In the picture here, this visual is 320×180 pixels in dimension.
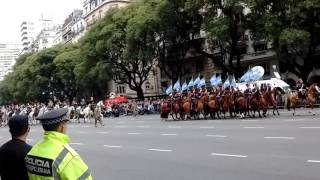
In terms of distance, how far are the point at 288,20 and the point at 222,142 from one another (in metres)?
29.4

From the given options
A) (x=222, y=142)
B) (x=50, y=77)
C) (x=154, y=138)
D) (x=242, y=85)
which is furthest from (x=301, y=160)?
(x=50, y=77)

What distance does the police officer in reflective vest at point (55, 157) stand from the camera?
400cm

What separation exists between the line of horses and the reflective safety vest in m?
24.8

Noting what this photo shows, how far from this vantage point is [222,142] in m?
17.0

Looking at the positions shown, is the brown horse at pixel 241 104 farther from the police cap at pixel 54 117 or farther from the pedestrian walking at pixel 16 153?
the police cap at pixel 54 117

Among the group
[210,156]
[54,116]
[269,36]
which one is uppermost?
[269,36]

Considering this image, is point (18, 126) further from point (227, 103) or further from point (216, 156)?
point (227, 103)

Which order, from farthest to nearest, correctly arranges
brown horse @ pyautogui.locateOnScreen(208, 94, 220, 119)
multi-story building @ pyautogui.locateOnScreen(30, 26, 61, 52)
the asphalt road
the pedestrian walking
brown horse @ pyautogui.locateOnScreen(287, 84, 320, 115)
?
1. multi-story building @ pyautogui.locateOnScreen(30, 26, 61, 52)
2. brown horse @ pyautogui.locateOnScreen(208, 94, 220, 119)
3. brown horse @ pyautogui.locateOnScreen(287, 84, 320, 115)
4. the asphalt road
5. the pedestrian walking

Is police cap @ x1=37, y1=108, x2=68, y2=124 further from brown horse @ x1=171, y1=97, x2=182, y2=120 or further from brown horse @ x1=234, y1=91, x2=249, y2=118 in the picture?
brown horse @ x1=171, y1=97, x2=182, y2=120

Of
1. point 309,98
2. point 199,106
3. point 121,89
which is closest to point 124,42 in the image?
point 121,89

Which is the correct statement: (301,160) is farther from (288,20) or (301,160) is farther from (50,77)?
(50,77)

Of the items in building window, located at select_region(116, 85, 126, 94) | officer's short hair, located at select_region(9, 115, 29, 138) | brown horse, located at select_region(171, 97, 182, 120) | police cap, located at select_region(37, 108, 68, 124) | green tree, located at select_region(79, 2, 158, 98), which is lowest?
officer's short hair, located at select_region(9, 115, 29, 138)

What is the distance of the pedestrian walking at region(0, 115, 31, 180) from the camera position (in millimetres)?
5234

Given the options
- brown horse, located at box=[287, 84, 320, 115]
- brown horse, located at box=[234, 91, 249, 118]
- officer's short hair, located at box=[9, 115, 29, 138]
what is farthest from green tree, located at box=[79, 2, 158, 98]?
officer's short hair, located at box=[9, 115, 29, 138]
